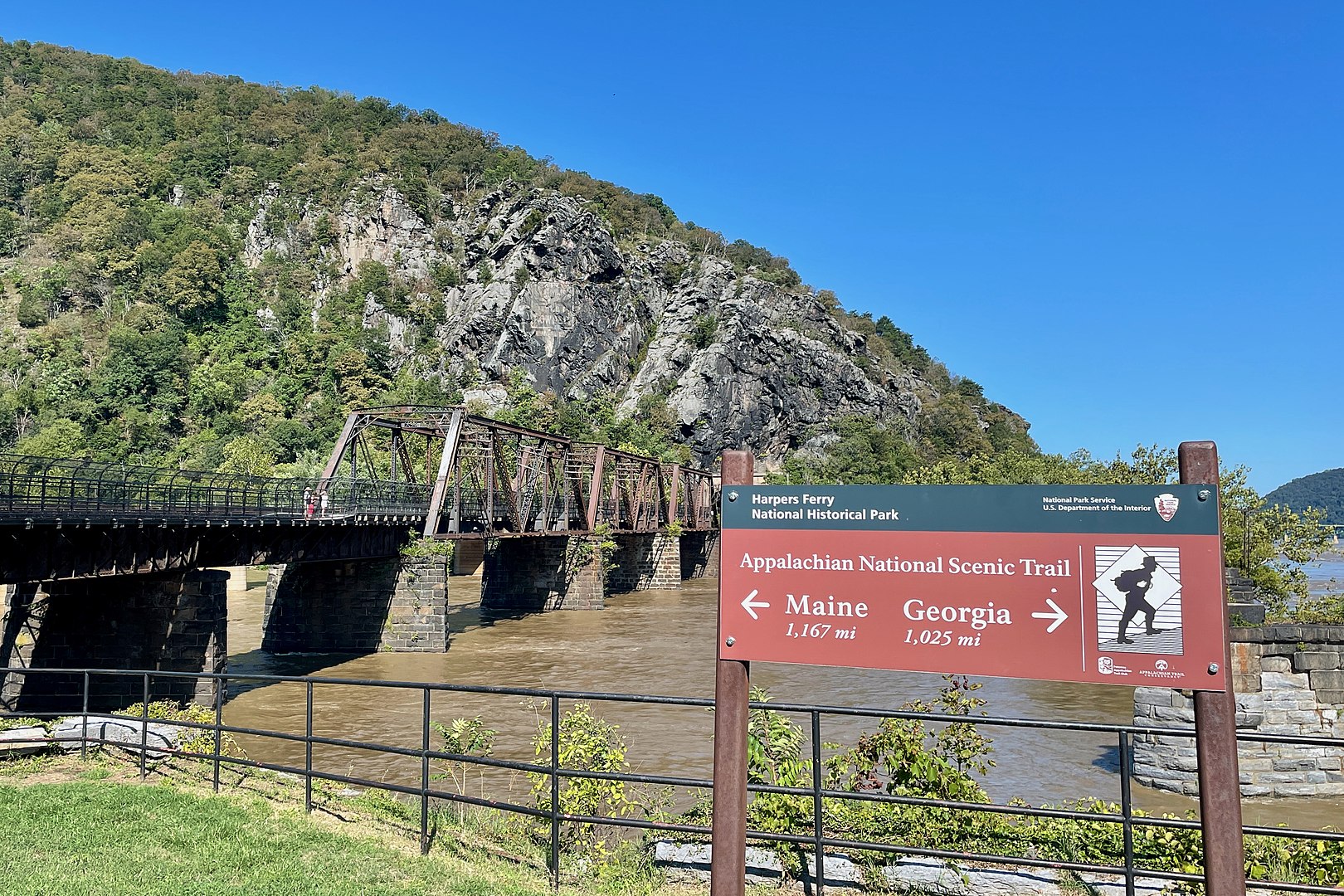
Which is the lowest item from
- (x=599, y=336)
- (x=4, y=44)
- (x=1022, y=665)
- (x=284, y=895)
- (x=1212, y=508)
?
(x=284, y=895)

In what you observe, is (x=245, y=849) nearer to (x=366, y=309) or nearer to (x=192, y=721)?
(x=192, y=721)

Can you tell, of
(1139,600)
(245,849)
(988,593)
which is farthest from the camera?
(245,849)

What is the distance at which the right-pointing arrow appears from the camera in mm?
4453

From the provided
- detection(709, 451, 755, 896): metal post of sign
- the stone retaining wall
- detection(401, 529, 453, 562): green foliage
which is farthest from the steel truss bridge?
the stone retaining wall

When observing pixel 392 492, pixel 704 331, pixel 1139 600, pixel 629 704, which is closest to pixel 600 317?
pixel 704 331

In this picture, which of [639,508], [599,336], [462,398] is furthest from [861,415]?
[639,508]

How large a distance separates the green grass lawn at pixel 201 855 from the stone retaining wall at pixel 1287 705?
446 inches

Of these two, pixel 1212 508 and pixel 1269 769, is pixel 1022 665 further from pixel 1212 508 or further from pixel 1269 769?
pixel 1269 769

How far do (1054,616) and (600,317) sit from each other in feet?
361

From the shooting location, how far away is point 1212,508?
4.34 m

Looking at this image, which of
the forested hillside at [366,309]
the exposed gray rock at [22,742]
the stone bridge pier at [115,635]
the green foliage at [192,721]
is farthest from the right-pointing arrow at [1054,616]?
the forested hillside at [366,309]

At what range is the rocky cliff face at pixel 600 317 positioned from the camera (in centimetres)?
10762

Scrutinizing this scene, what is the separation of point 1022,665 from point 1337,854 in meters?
3.78

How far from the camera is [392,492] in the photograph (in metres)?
39.1
